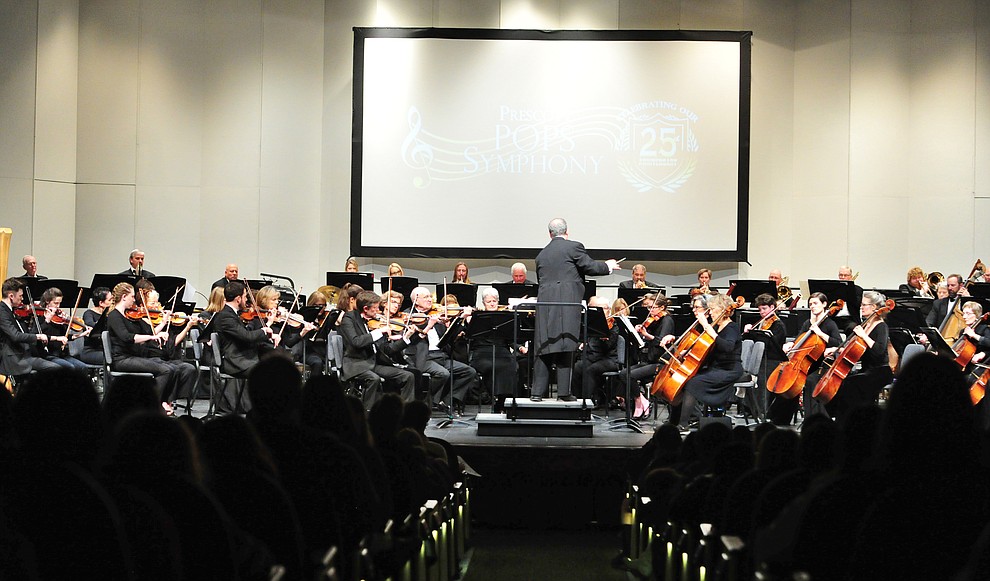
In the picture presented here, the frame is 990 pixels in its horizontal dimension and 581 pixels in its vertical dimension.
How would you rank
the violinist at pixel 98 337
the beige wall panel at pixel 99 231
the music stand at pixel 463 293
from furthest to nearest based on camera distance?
the beige wall panel at pixel 99 231 → the music stand at pixel 463 293 → the violinist at pixel 98 337

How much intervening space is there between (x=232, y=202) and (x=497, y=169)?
3.60 m

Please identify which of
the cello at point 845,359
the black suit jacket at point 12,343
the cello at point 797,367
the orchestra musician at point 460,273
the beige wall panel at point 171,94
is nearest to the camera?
the cello at point 845,359

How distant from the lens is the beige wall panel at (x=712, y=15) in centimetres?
1382

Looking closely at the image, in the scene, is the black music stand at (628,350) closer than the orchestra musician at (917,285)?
Yes

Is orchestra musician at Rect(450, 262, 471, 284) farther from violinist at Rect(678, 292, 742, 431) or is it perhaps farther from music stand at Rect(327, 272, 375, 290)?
violinist at Rect(678, 292, 742, 431)

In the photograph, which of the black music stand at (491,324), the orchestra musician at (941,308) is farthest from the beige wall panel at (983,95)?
the black music stand at (491,324)

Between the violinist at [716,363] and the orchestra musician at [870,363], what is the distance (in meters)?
0.97

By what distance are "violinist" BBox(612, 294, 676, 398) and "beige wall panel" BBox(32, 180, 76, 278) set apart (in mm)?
7712

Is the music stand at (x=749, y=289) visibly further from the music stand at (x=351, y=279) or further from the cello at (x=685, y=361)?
the music stand at (x=351, y=279)

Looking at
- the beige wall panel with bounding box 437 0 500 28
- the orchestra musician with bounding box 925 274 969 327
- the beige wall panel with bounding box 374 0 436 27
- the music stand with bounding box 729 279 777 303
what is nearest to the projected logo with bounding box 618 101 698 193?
the beige wall panel with bounding box 437 0 500 28

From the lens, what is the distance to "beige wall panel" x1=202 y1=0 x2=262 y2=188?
45.2 feet

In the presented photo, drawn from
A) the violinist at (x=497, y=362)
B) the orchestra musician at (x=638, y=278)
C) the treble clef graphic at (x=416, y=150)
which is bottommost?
the violinist at (x=497, y=362)

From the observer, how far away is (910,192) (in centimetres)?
1373

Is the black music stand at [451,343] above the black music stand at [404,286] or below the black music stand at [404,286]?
below
